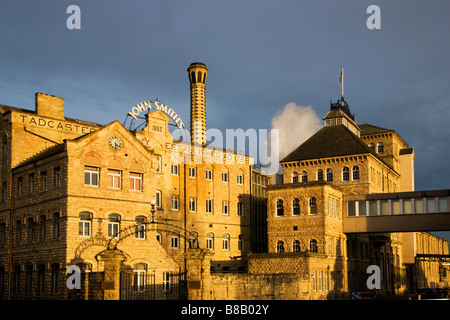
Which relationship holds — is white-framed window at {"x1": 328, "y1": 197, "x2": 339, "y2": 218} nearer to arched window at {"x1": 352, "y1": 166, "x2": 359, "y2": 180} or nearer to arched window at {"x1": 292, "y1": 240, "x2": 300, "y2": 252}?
arched window at {"x1": 292, "y1": 240, "x2": 300, "y2": 252}

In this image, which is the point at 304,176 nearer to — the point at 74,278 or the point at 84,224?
the point at 84,224

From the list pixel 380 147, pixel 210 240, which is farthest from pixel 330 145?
pixel 210 240

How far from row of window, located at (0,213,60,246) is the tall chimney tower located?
27909mm

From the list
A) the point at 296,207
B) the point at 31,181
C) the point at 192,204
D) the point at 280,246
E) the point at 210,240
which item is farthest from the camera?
the point at 210,240

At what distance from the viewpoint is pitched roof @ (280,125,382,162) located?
219ft

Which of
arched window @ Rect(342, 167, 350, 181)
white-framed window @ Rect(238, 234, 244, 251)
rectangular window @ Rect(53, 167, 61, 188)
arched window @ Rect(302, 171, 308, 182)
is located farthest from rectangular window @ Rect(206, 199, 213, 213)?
rectangular window @ Rect(53, 167, 61, 188)

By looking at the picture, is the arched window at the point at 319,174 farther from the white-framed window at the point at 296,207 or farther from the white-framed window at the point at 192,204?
the white-framed window at the point at 192,204

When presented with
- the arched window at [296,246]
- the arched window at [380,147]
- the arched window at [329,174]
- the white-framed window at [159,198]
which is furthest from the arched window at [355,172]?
the white-framed window at [159,198]

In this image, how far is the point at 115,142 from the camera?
140 feet

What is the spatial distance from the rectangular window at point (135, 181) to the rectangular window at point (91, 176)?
3204 millimetres

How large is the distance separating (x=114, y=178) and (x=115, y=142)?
106 inches

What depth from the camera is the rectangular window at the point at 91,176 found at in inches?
1614
